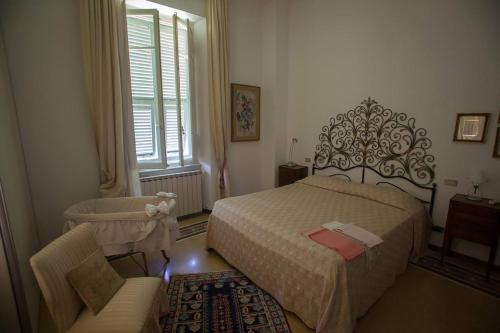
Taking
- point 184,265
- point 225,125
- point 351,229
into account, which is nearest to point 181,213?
point 184,265

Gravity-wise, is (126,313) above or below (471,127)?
below

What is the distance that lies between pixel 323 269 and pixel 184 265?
59.2 inches

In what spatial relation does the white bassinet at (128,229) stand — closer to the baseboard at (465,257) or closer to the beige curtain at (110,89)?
the beige curtain at (110,89)

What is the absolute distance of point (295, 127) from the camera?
388 cm

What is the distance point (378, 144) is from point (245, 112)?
1.98 metres

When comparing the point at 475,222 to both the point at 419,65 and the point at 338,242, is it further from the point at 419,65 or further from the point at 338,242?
the point at 419,65

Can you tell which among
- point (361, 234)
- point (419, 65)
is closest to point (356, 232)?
point (361, 234)

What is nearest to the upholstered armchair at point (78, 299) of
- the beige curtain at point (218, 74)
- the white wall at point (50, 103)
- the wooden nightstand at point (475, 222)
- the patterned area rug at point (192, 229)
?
the white wall at point (50, 103)

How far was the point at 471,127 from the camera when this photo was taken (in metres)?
2.29

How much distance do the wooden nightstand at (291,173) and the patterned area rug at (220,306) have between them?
6.07 feet

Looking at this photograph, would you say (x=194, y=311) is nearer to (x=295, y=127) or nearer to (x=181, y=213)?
(x=181, y=213)

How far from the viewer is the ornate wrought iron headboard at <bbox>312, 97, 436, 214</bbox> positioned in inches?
104

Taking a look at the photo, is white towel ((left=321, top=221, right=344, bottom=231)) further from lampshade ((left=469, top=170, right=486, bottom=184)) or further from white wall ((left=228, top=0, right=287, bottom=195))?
white wall ((left=228, top=0, right=287, bottom=195))

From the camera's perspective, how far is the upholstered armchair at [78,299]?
1.18 meters
